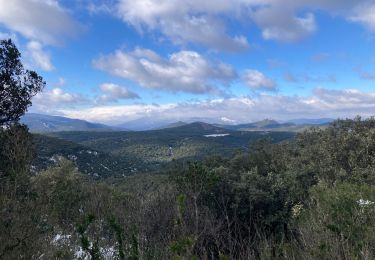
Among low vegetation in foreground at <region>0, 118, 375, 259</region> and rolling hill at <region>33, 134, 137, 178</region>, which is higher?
low vegetation in foreground at <region>0, 118, 375, 259</region>

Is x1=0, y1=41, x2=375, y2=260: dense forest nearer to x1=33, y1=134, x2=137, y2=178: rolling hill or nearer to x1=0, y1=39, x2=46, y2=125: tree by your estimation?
x1=0, y1=39, x2=46, y2=125: tree

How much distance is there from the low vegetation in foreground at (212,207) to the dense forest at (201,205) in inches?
1.7

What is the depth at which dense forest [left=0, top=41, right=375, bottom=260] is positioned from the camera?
5676 millimetres

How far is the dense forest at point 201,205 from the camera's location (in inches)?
223

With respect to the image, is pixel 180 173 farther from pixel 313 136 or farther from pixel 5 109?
pixel 313 136

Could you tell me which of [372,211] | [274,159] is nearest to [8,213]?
[372,211]

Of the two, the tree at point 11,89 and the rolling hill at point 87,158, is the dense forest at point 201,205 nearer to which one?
the tree at point 11,89

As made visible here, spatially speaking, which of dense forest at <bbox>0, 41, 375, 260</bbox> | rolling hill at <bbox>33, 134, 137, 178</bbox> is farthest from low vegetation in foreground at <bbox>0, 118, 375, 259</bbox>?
rolling hill at <bbox>33, 134, 137, 178</bbox>

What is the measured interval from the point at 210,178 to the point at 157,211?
9443mm

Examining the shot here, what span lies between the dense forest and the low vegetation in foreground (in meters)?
0.04

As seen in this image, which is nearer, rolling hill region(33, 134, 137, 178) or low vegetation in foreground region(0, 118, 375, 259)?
low vegetation in foreground region(0, 118, 375, 259)

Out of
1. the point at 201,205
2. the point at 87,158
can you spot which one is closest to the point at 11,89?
the point at 201,205

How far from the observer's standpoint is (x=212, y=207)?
71.7ft

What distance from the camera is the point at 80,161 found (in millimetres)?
110750
